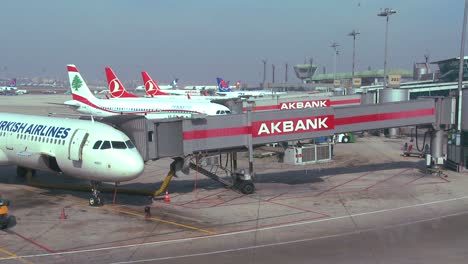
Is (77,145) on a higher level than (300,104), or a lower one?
lower

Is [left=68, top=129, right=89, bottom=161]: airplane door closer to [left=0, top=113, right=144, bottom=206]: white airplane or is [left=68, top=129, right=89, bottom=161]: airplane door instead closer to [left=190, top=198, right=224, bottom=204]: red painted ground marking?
[left=0, top=113, right=144, bottom=206]: white airplane

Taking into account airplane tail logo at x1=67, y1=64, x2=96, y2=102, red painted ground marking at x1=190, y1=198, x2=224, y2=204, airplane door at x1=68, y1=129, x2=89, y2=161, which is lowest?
red painted ground marking at x1=190, y1=198, x2=224, y2=204

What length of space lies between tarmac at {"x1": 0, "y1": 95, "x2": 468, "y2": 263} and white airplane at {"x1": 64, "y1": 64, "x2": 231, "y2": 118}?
21142 mm

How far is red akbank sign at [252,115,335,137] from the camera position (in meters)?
32.1

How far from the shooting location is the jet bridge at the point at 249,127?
2955 cm

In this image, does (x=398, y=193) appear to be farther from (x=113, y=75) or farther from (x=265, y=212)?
(x=113, y=75)

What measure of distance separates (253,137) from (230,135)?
1.63 meters

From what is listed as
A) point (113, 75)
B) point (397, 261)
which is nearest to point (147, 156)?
point (397, 261)

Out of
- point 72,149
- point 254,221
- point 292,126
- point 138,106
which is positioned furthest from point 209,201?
point 138,106

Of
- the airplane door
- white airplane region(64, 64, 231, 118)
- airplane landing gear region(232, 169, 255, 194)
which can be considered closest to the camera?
the airplane door

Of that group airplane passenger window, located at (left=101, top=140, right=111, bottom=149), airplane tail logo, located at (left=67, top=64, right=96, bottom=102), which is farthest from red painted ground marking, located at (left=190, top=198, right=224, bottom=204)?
airplane tail logo, located at (left=67, top=64, right=96, bottom=102)

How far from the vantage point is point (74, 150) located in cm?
2695

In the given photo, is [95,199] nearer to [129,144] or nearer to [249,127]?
[129,144]

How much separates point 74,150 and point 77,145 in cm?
33
